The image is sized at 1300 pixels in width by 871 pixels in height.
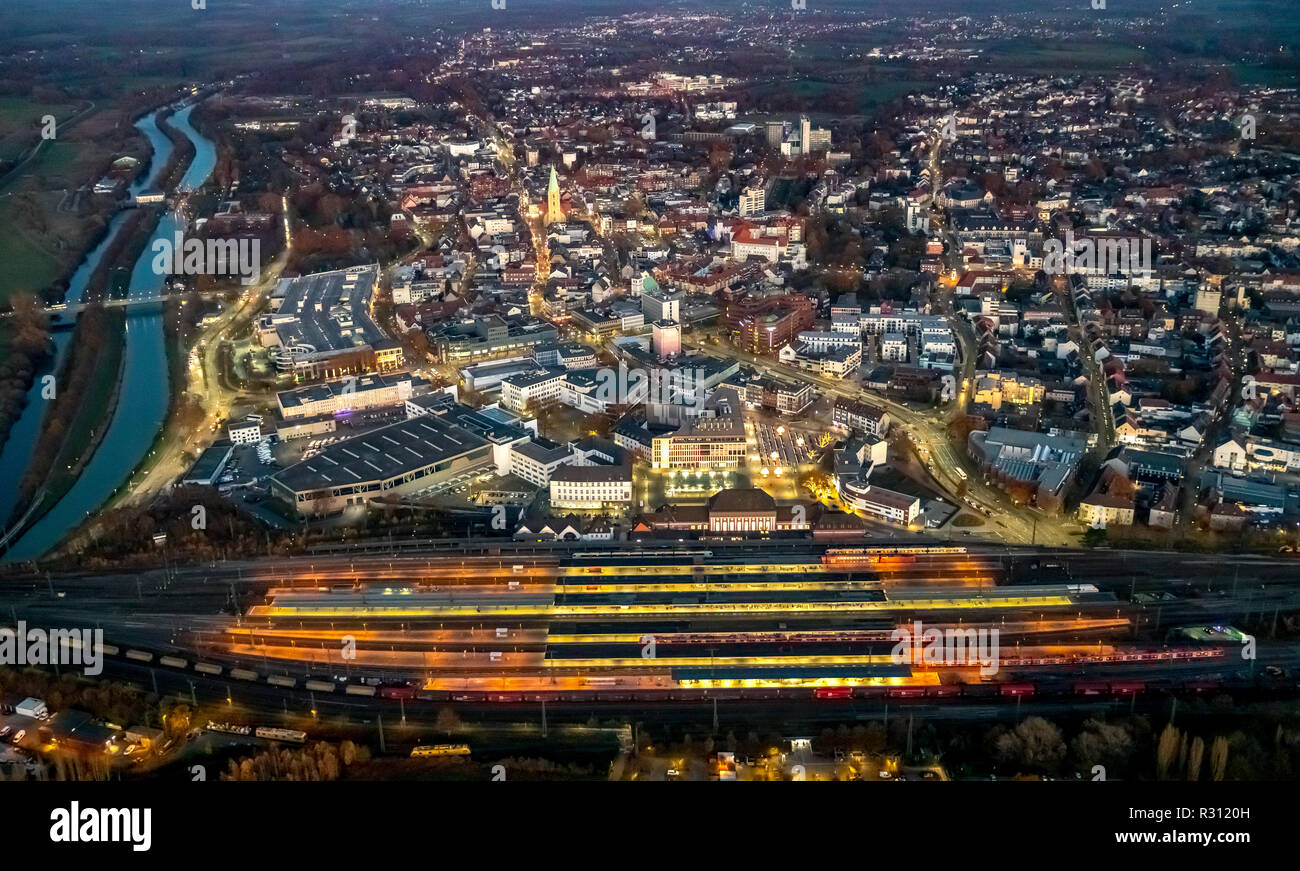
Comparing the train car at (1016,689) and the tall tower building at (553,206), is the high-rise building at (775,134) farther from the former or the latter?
the train car at (1016,689)

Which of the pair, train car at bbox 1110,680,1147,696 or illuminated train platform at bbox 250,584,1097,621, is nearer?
train car at bbox 1110,680,1147,696

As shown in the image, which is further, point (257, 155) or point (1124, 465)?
point (257, 155)

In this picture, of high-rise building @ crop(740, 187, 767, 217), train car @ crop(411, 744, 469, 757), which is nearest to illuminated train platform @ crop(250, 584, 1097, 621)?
train car @ crop(411, 744, 469, 757)

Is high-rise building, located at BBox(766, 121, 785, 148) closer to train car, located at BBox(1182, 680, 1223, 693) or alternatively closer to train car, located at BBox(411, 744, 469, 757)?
train car, located at BBox(1182, 680, 1223, 693)

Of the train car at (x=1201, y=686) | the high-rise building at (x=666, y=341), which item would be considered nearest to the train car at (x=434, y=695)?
the train car at (x=1201, y=686)

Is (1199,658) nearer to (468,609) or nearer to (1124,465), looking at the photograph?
(1124,465)

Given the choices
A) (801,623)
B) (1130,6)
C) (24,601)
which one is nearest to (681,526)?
(801,623)
